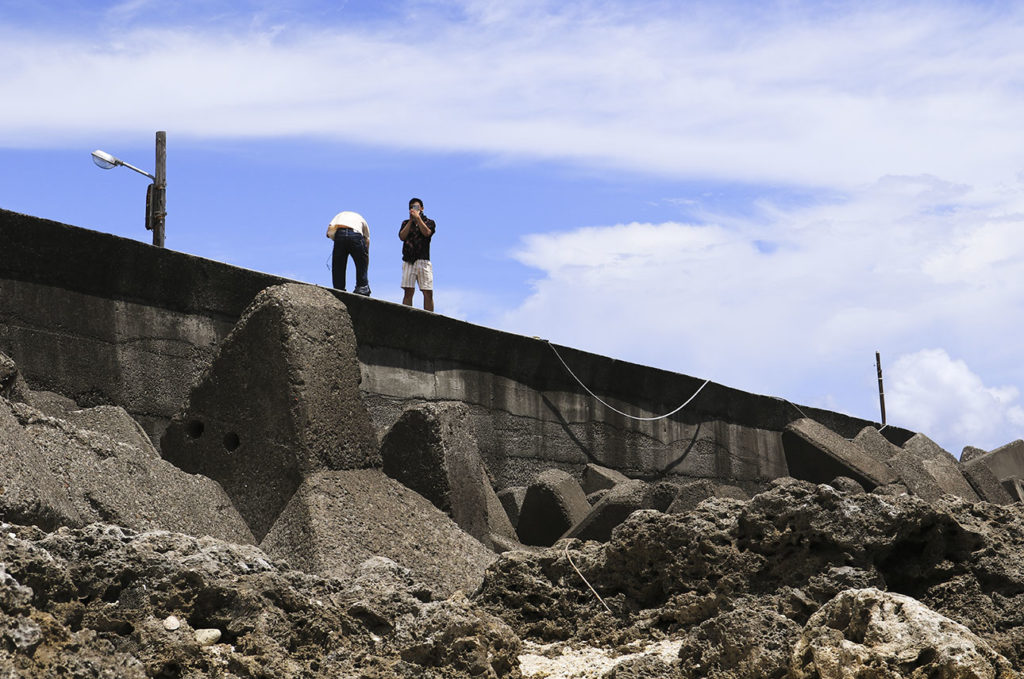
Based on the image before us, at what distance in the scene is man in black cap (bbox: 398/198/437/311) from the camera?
11.2 metres

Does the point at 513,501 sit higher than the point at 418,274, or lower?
lower

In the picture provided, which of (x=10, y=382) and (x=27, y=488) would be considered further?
(x=10, y=382)

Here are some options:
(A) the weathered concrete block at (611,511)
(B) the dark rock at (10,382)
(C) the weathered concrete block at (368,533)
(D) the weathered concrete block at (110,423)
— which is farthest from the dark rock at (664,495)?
(B) the dark rock at (10,382)

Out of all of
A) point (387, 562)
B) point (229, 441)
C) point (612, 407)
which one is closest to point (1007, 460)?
point (612, 407)

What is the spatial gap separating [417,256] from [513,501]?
2991mm

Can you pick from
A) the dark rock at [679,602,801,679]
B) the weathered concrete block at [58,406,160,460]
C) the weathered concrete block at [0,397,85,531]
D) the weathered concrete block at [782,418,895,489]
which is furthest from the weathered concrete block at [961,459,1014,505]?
the weathered concrete block at [0,397,85,531]

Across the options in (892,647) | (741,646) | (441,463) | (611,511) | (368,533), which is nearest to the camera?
(892,647)

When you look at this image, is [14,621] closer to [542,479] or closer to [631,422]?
[542,479]

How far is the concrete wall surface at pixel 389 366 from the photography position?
23.8 feet

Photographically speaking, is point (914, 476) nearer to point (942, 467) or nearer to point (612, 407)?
point (942, 467)

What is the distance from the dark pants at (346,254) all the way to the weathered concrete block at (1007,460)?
766 cm

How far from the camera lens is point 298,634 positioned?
11.4 feet

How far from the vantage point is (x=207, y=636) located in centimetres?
333

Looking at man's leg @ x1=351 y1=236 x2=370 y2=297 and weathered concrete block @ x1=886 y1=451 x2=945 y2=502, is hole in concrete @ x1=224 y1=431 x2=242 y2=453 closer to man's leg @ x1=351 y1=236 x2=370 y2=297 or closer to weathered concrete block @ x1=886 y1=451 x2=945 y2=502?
man's leg @ x1=351 y1=236 x2=370 y2=297
